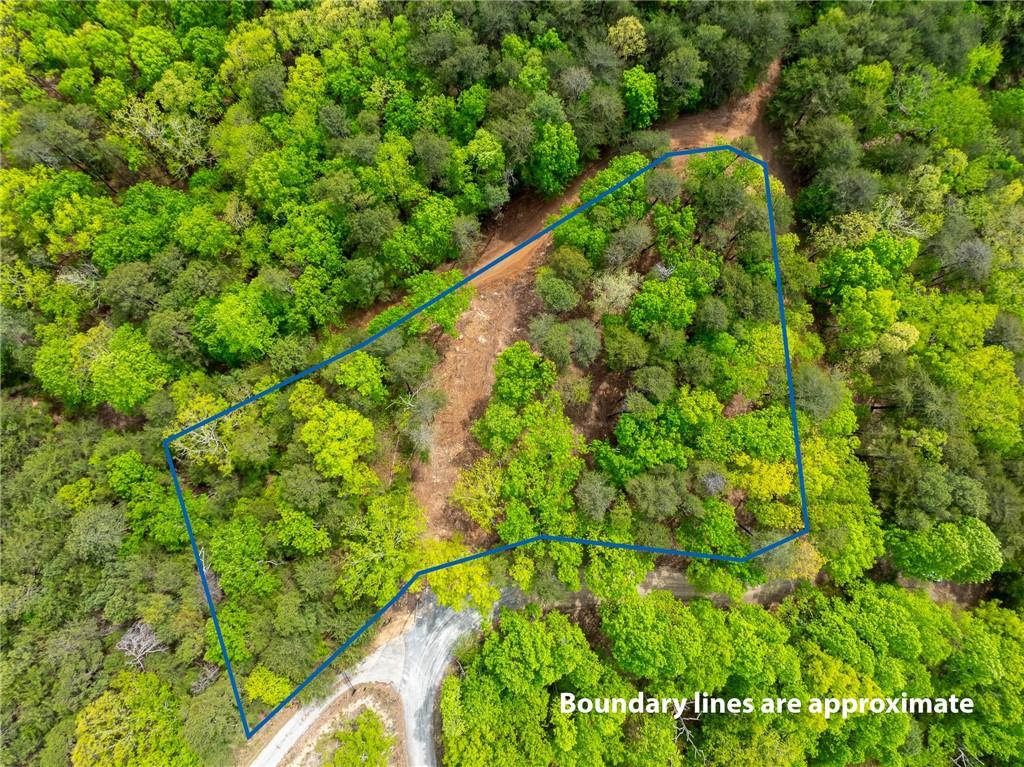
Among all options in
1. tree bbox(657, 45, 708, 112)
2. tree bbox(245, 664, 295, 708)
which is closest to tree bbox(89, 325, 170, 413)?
tree bbox(245, 664, 295, 708)

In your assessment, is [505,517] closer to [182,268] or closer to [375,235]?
[375,235]

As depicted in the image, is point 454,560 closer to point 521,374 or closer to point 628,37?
point 521,374

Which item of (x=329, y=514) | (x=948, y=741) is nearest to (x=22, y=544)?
(x=329, y=514)

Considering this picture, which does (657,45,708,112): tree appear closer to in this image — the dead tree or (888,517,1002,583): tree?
(888,517,1002,583): tree

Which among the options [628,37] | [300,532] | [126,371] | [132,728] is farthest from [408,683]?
[628,37]

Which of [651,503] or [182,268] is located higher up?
[182,268]
